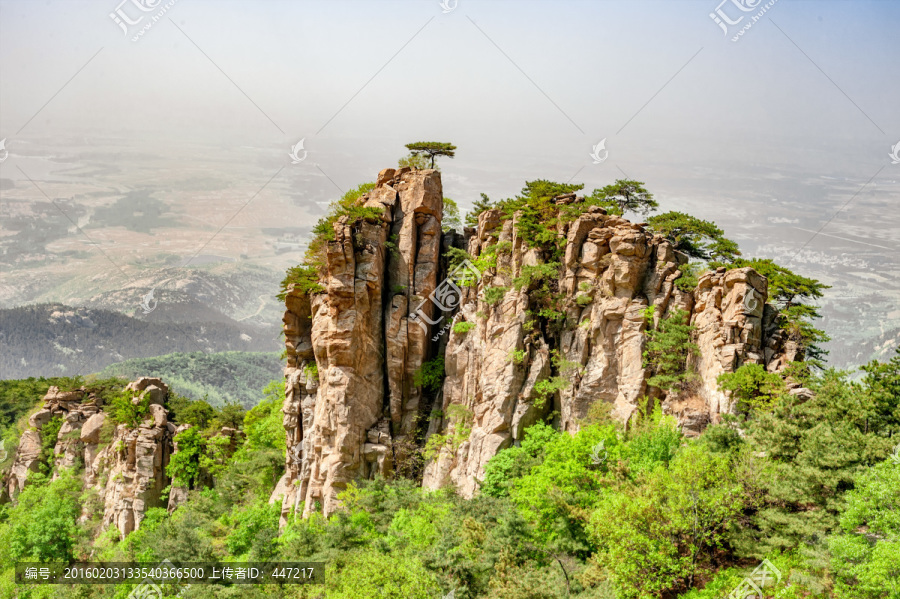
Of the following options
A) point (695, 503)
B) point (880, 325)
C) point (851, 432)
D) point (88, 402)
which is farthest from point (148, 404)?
point (880, 325)

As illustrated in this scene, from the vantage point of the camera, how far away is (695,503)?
2153 cm

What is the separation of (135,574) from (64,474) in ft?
72.1

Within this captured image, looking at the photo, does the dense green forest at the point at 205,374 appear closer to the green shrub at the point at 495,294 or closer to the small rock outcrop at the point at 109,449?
the small rock outcrop at the point at 109,449

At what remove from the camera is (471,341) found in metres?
36.2

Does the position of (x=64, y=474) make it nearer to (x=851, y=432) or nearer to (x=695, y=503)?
(x=695, y=503)

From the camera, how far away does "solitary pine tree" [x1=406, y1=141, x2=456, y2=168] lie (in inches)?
1613

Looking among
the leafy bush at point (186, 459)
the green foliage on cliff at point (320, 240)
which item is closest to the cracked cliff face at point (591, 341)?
the green foliage on cliff at point (320, 240)

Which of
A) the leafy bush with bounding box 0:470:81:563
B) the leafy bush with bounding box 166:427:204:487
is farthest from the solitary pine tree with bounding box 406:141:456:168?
the leafy bush with bounding box 0:470:81:563

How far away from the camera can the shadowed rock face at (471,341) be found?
28422mm

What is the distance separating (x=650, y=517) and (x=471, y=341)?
1628 centimetres

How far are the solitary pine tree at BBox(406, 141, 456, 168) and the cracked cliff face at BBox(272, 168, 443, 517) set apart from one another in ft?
6.41

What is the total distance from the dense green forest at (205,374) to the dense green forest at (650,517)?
10143 centimetres

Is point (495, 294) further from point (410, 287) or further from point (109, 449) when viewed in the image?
point (109, 449)

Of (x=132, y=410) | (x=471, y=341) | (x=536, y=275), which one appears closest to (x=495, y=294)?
(x=536, y=275)
